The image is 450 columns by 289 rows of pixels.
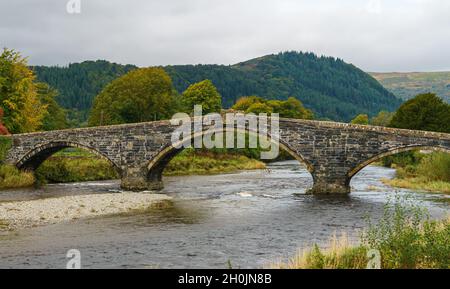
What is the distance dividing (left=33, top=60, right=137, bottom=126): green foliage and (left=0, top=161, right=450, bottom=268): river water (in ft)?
438

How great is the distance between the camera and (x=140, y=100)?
71375mm

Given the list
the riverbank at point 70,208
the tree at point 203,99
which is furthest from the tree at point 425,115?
the riverbank at point 70,208

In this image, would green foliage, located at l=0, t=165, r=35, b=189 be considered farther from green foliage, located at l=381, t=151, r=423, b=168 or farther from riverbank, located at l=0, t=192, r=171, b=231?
green foliage, located at l=381, t=151, r=423, b=168

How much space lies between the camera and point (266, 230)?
74.3 ft

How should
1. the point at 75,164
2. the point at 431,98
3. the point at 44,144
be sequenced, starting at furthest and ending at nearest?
the point at 431,98 < the point at 75,164 < the point at 44,144

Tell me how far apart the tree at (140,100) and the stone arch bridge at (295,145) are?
28408mm

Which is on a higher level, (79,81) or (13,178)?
(79,81)

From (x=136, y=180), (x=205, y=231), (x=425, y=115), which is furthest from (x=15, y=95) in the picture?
(x=425, y=115)

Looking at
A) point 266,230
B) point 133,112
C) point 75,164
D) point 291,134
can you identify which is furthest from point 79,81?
point 266,230

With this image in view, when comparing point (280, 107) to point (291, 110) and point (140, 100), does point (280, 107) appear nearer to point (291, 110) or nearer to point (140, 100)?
point (291, 110)

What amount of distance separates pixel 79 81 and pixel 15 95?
137 m

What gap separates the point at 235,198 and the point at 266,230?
11.4 meters
